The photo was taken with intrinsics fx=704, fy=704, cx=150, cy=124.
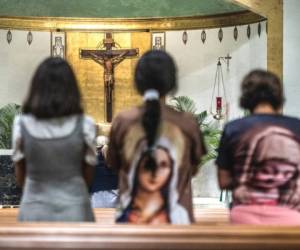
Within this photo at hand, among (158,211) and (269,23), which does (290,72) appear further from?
(158,211)

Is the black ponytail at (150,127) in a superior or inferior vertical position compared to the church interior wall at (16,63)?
inferior

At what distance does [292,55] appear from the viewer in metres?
8.65

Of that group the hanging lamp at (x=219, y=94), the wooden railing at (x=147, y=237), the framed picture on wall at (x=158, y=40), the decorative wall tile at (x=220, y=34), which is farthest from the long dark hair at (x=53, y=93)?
the framed picture on wall at (x=158, y=40)

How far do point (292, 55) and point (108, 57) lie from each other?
4387 millimetres

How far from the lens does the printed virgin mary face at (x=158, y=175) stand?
11.0 feet

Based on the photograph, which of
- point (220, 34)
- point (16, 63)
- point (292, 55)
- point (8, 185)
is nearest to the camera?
point (292, 55)

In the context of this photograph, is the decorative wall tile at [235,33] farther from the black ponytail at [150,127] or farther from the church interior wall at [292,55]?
the black ponytail at [150,127]

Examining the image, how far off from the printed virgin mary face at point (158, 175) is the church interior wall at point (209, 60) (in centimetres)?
808

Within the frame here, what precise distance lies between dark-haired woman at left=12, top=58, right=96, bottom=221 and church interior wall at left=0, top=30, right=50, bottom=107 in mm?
8829

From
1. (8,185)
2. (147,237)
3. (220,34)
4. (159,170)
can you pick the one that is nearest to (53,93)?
(159,170)

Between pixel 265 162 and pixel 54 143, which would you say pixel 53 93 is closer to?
pixel 54 143

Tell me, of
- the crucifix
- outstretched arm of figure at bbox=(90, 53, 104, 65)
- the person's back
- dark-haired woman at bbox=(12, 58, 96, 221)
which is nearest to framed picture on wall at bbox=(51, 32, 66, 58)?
the crucifix

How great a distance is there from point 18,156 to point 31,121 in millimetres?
191

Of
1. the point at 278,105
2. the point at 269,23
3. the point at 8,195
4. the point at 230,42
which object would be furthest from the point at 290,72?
the point at 278,105
